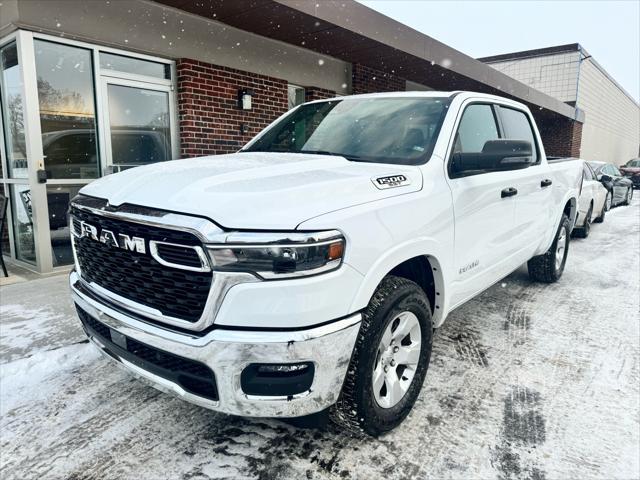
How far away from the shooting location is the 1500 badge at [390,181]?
Result: 2.38m

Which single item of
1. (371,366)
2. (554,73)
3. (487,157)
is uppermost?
(554,73)

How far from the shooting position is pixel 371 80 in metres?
10.2

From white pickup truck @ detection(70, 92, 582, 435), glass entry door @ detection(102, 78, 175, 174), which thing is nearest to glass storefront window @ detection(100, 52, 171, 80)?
glass entry door @ detection(102, 78, 175, 174)

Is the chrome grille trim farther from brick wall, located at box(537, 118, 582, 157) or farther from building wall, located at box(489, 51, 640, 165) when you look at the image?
building wall, located at box(489, 51, 640, 165)

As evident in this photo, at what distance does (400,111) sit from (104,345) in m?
2.37

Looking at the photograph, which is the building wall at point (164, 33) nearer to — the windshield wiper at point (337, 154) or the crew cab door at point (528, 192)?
the windshield wiper at point (337, 154)

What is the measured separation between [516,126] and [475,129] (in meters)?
1.12

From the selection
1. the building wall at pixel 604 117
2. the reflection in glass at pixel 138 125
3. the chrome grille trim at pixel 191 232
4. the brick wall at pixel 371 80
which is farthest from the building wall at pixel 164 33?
the building wall at pixel 604 117

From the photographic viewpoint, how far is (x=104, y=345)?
7.97 feet

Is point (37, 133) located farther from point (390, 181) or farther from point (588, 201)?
point (588, 201)

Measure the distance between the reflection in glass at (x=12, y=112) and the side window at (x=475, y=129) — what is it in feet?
17.0

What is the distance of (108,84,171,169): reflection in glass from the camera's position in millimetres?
6270

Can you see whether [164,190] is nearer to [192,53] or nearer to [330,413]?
[330,413]

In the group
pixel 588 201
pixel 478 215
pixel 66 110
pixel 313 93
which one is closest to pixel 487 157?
pixel 478 215
